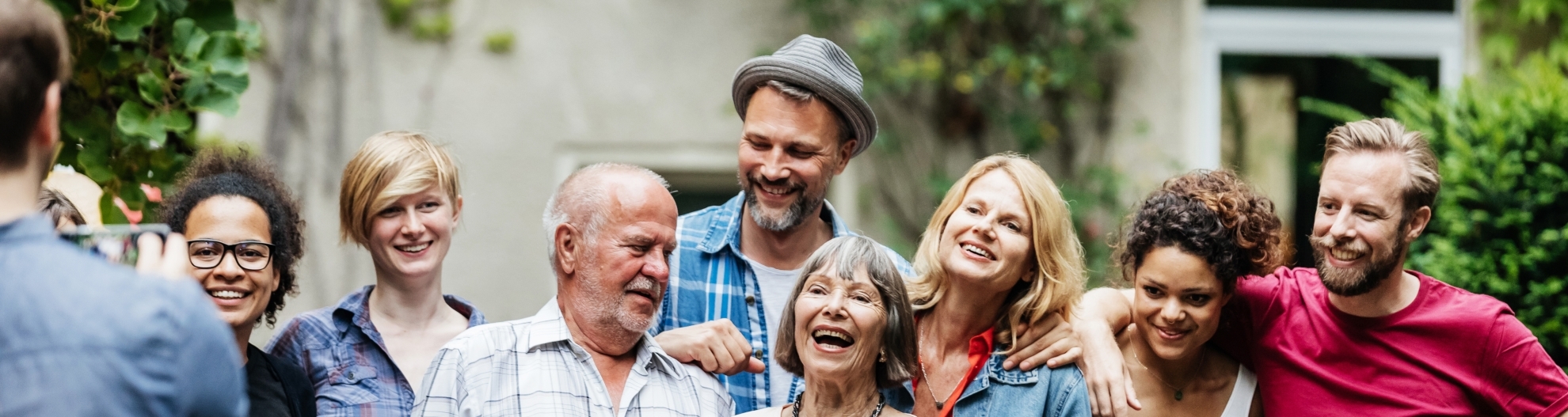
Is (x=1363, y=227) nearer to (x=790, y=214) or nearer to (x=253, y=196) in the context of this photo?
(x=790, y=214)

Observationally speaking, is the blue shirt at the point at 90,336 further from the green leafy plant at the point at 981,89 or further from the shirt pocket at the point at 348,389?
the green leafy plant at the point at 981,89

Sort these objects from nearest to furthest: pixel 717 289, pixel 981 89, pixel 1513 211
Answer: pixel 717 289, pixel 1513 211, pixel 981 89

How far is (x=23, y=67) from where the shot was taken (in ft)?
4.97

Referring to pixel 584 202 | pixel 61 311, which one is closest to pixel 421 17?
pixel 584 202

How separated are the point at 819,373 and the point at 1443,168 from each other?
9.25 ft

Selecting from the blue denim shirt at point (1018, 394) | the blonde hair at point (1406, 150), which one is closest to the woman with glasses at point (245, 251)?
the blue denim shirt at point (1018, 394)

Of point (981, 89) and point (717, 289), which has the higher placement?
point (981, 89)

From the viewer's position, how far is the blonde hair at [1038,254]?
276cm

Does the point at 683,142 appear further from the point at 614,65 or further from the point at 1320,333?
the point at 1320,333

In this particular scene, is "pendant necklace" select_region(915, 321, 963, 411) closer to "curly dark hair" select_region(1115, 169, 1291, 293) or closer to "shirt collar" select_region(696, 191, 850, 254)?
"shirt collar" select_region(696, 191, 850, 254)

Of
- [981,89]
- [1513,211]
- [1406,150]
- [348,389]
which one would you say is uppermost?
[981,89]

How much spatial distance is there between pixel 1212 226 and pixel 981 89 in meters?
3.55

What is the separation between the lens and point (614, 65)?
236 inches

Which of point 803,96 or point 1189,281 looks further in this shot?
point 803,96
